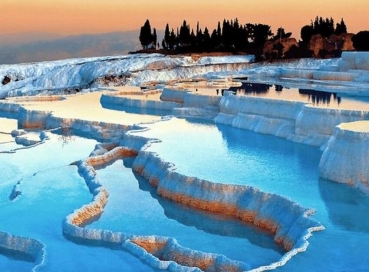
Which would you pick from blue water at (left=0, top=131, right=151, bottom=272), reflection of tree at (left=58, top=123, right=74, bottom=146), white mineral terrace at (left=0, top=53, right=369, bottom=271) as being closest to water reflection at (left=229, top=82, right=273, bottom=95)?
white mineral terrace at (left=0, top=53, right=369, bottom=271)

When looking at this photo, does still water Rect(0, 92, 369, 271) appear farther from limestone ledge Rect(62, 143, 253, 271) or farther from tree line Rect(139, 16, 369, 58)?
tree line Rect(139, 16, 369, 58)

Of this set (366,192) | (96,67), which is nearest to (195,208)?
(366,192)

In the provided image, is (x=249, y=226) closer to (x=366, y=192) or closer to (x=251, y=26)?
(x=366, y=192)

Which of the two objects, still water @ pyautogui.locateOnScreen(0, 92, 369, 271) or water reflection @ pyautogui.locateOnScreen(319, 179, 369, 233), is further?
water reflection @ pyautogui.locateOnScreen(319, 179, 369, 233)

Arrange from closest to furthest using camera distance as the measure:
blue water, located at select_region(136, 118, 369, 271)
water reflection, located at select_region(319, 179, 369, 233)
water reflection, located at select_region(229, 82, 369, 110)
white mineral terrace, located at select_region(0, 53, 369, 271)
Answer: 1. blue water, located at select_region(136, 118, 369, 271)
2. white mineral terrace, located at select_region(0, 53, 369, 271)
3. water reflection, located at select_region(319, 179, 369, 233)
4. water reflection, located at select_region(229, 82, 369, 110)

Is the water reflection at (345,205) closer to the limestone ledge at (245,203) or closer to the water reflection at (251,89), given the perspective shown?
the limestone ledge at (245,203)

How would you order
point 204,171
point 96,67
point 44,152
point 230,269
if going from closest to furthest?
point 230,269
point 204,171
point 44,152
point 96,67
